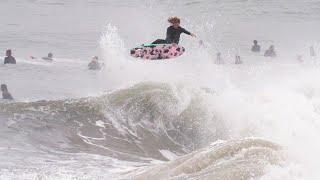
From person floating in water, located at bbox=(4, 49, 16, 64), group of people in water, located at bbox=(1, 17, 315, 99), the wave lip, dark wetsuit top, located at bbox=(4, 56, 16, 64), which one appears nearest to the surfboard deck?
group of people in water, located at bbox=(1, 17, 315, 99)

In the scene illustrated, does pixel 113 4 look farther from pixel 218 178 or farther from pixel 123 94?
pixel 218 178

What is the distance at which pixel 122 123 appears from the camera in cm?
2186

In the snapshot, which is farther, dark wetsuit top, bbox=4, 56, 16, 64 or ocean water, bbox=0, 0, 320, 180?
dark wetsuit top, bbox=4, 56, 16, 64

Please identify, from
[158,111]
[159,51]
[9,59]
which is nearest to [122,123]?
[158,111]

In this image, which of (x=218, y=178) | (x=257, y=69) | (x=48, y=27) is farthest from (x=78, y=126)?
(x=48, y=27)

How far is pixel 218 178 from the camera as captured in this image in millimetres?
12383

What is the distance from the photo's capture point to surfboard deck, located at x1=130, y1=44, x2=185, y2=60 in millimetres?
21578

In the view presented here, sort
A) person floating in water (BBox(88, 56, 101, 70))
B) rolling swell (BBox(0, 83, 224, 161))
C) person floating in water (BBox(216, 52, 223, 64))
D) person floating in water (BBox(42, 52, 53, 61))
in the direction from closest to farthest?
rolling swell (BBox(0, 83, 224, 161))
person floating in water (BBox(88, 56, 101, 70))
person floating in water (BBox(216, 52, 223, 64))
person floating in water (BBox(42, 52, 53, 61))

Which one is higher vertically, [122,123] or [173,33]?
[173,33]

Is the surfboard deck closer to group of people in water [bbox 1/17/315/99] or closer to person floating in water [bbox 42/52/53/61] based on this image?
group of people in water [bbox 1/17/315/99]

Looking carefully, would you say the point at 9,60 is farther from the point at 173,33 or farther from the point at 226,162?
the point at 226,162

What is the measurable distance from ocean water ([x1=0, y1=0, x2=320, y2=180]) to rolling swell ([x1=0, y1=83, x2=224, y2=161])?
1.4 inches

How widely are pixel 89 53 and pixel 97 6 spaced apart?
2516cm

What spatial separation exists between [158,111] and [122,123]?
143 centimetres
